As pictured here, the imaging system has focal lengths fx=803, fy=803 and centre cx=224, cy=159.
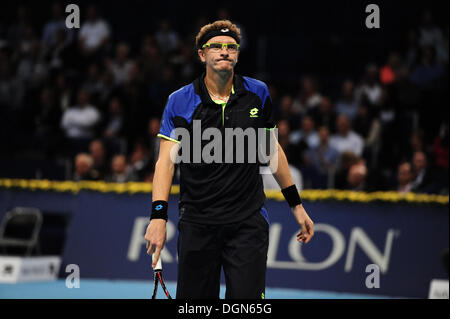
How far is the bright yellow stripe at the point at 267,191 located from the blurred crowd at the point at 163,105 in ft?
1.90

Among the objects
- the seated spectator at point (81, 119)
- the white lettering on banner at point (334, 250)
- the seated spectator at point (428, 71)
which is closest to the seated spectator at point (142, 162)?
the seated spectator at point (81, 119)

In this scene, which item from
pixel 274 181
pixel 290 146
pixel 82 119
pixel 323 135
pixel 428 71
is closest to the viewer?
pixel 274 181

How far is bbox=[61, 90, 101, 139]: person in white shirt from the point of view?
1444cm

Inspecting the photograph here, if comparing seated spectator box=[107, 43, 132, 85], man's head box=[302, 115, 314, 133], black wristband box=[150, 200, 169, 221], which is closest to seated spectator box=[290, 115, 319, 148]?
man's head box=[302, 115, 314, 133]

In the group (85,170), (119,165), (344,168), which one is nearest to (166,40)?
(119,165)

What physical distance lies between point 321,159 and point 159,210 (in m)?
8.38

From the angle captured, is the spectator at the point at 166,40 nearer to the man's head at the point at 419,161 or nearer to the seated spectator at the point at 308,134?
the seated spectator at the point at 308,134

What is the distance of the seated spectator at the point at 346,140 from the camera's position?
492 inches

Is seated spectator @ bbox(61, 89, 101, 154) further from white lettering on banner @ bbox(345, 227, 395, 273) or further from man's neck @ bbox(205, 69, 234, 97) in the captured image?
man's neck @ bbox(205, 69, 234, 97)

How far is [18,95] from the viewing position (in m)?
15.9

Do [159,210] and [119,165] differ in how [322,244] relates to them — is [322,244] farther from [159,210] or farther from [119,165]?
[159,210]

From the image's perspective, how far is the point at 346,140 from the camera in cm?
1255

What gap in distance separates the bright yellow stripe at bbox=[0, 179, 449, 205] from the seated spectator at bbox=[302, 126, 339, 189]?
1285 mm

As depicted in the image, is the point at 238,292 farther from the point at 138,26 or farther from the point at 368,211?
the point at 138,26
